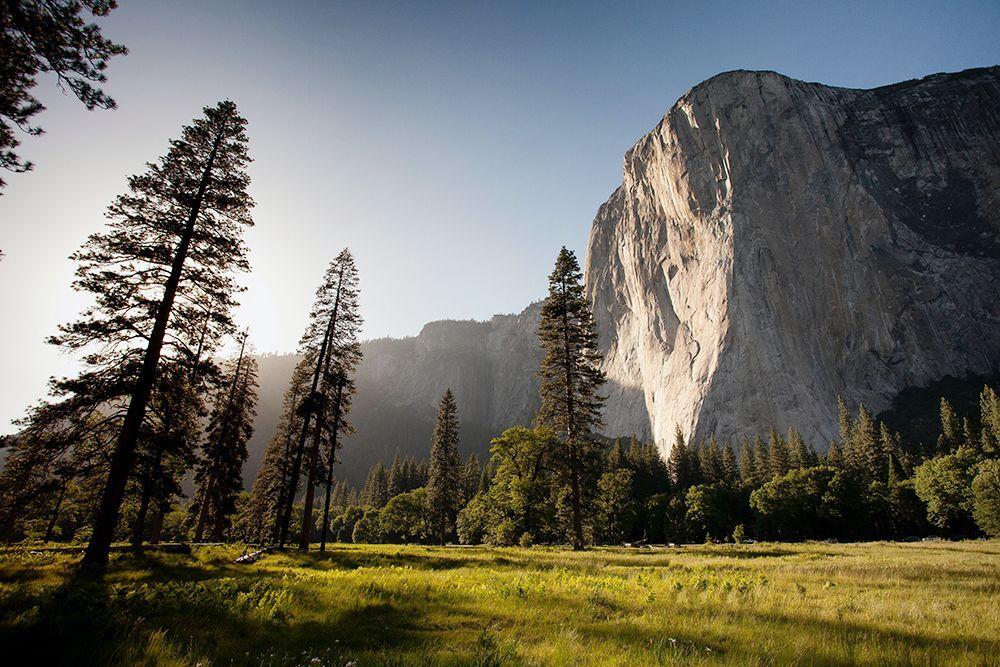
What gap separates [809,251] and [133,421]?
453 feet

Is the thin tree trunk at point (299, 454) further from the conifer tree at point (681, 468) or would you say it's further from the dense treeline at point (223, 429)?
the conifer tree at point (681, 468)

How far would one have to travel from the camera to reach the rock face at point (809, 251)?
11131 centimetres

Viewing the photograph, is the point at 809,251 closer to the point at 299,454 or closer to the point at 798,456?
the point at 798,456

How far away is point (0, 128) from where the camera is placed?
10422 millimetres

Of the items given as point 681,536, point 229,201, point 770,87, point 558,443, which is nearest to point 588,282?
point 770,87

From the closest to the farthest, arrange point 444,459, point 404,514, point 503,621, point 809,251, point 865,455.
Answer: point 503,621 < point 444,459 < point 404,514 < point 865,455 < point 809,251

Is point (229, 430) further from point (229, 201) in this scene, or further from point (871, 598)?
point (871, 598)

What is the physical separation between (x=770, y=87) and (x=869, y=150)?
34.0 metres

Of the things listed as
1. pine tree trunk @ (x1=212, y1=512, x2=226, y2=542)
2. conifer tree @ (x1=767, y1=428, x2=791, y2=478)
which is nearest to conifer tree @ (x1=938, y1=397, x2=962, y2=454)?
conifer tree @ (x1=767, y1=428, x2=791, y2=478)

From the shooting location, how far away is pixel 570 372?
87.8ft

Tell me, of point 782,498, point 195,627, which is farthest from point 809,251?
point 195,627

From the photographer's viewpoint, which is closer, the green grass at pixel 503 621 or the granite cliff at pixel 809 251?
the green grass at pixel 503 621

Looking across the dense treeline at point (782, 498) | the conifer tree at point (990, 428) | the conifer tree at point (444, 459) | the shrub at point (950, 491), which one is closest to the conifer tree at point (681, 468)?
the dense treeline at point (782, 498)

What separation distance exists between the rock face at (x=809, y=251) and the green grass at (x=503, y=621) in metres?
109
